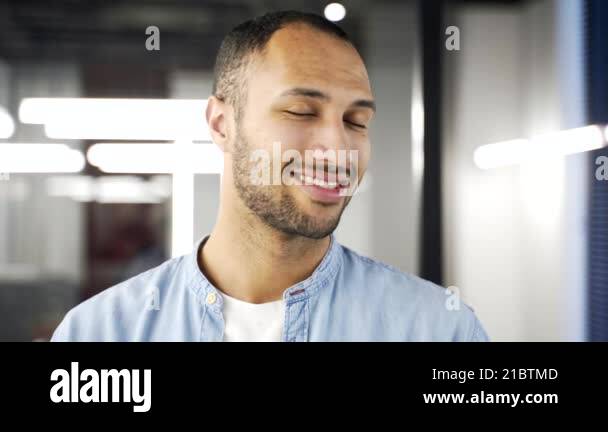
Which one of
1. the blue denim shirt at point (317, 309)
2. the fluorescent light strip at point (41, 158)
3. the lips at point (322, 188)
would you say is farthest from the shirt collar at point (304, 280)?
the fluorescent light strip at point (41, 158)

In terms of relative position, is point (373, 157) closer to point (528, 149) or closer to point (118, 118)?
point (528, 149)

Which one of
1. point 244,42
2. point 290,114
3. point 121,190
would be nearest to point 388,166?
point 290,114

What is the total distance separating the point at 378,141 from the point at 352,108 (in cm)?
14

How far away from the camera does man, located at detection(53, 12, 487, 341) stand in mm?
1767

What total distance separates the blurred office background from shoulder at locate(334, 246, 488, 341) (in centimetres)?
4

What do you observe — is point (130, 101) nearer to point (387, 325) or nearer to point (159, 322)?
point (159, 322)

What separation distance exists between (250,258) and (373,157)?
502mm

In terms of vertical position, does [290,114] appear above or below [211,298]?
above

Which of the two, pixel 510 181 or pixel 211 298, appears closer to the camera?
pixel 211 298

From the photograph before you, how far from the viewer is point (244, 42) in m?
1.81

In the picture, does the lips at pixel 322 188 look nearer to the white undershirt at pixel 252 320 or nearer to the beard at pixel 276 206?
the beard at pixel 276 206
